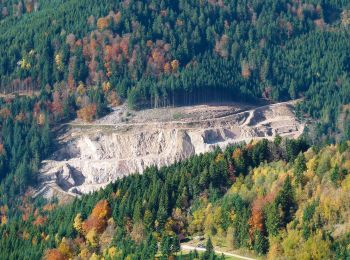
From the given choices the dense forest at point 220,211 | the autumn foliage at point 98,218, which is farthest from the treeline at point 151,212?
the dense forest at point 220,211

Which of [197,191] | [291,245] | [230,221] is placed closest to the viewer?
[291,245]

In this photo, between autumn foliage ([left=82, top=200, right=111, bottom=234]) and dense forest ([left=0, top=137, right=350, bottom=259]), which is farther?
autumn foliage ([left=82, top=200, right=111, bottom=234])

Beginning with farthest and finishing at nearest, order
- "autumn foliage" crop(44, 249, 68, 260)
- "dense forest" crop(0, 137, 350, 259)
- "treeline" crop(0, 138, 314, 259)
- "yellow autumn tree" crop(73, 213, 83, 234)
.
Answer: "yellow autumn tree" crop(73, 213, 83, 234)
"autumn foliage" crop(44, 249, 68, 260)
"treeline" crop(0, 138, 314, 259)
"dense forest" crop(0, 137, 350, 259)

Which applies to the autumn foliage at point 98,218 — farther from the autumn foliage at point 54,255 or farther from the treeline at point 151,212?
the autumn foliage at point 54,255

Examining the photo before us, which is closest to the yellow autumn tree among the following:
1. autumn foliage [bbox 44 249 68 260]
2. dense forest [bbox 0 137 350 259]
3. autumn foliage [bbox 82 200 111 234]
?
dense forest [bbox 0 137 350 259]

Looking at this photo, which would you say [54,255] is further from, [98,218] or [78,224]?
[98,218]

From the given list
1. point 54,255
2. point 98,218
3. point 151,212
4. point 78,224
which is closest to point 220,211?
point 151,212

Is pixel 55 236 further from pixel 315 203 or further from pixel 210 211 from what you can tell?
pixel 315 203

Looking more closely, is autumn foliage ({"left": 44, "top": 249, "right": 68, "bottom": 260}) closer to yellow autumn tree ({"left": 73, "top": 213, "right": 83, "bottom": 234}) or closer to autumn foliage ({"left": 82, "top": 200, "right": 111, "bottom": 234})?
yellow autumn tree ({"left": 73, "top": 213, "right": 83, "bottom": 234})

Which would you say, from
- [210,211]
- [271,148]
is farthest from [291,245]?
[271,148]
